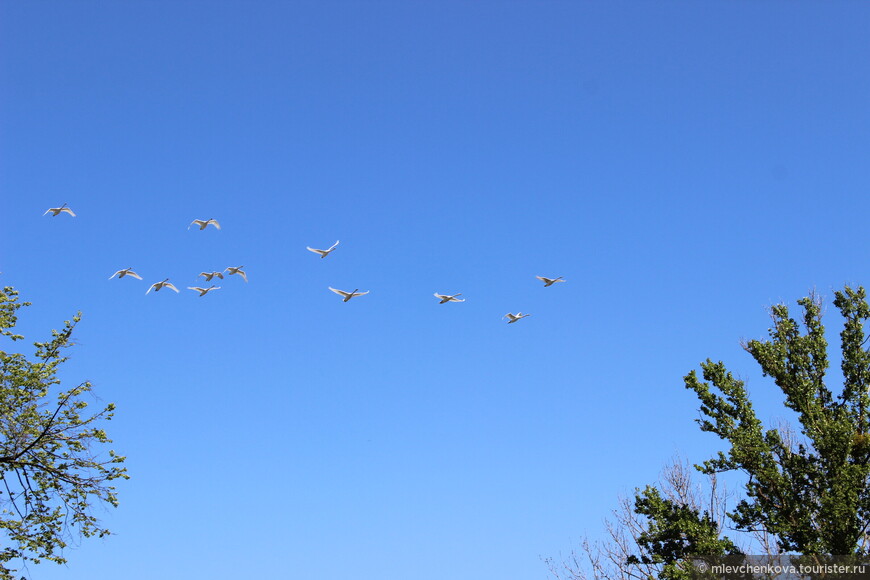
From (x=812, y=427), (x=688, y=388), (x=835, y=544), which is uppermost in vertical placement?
(x=688, y=388)

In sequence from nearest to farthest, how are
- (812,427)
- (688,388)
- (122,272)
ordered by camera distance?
(812,427) → (688,388) → (122,272)

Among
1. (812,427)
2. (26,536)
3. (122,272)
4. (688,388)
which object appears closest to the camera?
(26,536)

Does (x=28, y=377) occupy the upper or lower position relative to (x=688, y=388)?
upper

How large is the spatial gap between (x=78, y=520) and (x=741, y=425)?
55.6 ft

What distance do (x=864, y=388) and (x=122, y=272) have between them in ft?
77.4

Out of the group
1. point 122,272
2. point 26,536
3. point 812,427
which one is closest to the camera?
point 26,536

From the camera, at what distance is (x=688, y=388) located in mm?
21812

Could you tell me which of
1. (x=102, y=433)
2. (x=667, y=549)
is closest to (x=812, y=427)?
(x=667, y=549)

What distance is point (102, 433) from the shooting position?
18.8 metres

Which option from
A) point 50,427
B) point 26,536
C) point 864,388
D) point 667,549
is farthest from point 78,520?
point 864,388

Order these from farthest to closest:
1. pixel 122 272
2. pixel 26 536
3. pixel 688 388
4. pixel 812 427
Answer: pixel 122 272
pixel 688 388
pixel 812 427
pixel 26 536

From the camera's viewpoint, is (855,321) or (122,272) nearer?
(855,321)

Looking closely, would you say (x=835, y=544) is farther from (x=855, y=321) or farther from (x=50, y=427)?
(x=50, y=427)

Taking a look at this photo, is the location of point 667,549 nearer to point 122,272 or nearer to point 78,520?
point 78,520
